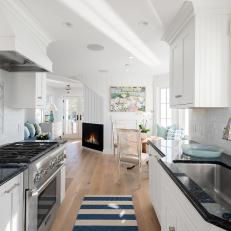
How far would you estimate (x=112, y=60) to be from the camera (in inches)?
202

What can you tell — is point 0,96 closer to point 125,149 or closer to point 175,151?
point 175,151

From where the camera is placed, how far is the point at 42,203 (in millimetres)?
2121

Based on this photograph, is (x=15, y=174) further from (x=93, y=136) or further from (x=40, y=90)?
(x=93, y=136)

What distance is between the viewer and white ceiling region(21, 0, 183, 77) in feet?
8.00

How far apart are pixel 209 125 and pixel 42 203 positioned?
6.29 feet

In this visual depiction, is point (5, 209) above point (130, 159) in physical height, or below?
above

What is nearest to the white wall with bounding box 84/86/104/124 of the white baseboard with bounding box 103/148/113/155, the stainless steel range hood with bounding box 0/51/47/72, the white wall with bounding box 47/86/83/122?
the white baseboard with bounding box 103/148/113/155

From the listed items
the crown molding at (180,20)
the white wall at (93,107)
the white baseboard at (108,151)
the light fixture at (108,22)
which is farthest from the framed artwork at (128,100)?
the crown molding at (180,20)

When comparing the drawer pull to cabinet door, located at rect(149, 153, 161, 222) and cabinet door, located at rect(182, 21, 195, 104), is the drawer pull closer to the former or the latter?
cabinet door, located at rect(149, 153, 161, 222)

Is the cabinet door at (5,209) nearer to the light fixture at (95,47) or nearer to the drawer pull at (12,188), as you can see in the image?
the drawer pull at (12,188)

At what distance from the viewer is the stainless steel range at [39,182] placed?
179cm

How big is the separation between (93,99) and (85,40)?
356 cm

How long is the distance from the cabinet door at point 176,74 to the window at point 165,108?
3.53m

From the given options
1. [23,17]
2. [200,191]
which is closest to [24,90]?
[23,17]
